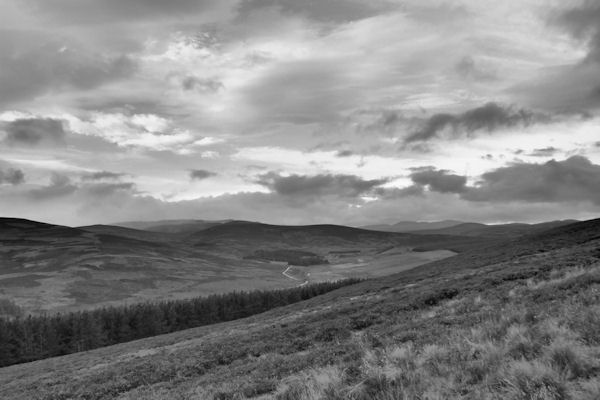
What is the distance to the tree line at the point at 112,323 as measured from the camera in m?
92.9

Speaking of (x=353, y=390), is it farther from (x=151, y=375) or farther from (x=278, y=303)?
(x=278, y=303)

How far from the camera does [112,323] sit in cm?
10838

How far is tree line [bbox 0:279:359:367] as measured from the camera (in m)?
92.9

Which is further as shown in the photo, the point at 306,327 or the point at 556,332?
the point at 306,327

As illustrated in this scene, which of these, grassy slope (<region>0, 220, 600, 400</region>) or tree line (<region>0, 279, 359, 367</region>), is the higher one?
grassy slope (<region>0, 220, 600, 400</region>)

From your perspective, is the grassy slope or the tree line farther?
the tree line

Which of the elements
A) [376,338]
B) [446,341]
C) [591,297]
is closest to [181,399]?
[376,338]

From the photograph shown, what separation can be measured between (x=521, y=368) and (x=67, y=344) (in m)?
112

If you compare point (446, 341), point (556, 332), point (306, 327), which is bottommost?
point (306, 327)

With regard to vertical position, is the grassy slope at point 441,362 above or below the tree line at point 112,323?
above

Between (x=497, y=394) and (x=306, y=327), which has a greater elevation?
(x=497, y=394)

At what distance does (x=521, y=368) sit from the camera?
24.3 ft

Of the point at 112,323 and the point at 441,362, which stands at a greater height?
the point at 441,362

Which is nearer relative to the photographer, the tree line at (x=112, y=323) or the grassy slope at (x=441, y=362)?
the grassy slope at (x=441, y=362)
